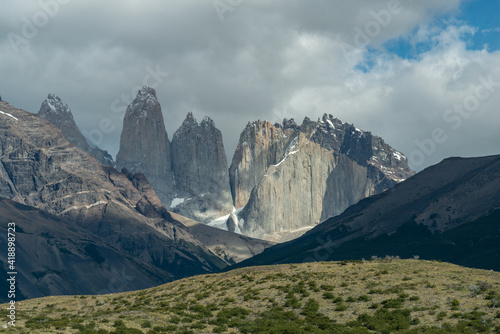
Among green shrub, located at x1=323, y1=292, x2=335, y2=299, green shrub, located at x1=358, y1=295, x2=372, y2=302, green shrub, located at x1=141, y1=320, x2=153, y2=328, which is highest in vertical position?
green shrub, located at x1=323, y1=292, x2=335, y2=299

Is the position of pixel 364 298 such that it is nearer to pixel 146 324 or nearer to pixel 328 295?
pixel 328 295

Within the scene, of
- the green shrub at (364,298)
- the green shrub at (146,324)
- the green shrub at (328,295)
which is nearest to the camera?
the green shrub at (146,324)

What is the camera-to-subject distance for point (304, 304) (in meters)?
67.1

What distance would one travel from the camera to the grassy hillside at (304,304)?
5731 centimetres

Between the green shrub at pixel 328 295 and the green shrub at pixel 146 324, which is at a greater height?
the green shrub at pixel 328 295

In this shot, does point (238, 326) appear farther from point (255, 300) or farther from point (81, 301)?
point (81, 301)

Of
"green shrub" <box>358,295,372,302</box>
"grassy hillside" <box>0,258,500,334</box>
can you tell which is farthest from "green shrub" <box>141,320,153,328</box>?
"green shrub" <box>358,295,372,302</box>

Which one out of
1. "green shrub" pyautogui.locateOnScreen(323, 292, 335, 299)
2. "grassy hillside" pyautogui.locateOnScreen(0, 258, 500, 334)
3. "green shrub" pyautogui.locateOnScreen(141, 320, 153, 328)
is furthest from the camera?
"green shrub" pyautogui.locateOnScreen(323, 292, 335, 299)

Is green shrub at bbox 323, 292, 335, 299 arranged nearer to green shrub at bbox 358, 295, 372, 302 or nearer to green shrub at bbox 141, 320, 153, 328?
green shrub at bbox 358, 295, 372, 302

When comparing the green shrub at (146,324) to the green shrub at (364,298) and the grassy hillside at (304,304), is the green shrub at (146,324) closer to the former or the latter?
the grassy hillside at (304,304)

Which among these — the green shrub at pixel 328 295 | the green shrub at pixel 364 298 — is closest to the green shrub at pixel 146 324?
the green shrub at pixel 328 295

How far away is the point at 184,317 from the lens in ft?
212

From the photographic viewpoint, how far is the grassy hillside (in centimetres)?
5731

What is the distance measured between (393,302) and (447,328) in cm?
902
